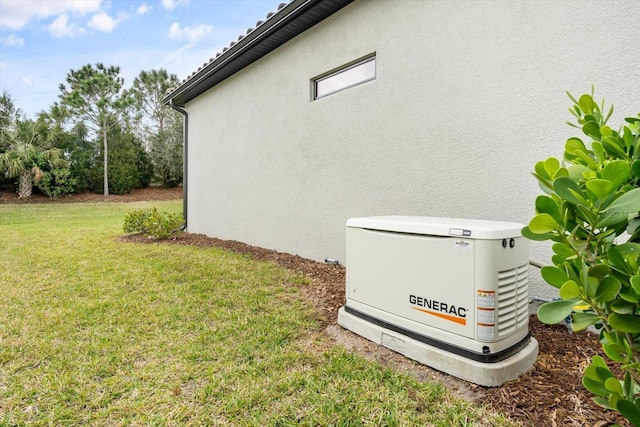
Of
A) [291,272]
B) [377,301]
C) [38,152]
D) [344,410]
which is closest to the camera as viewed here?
[344,410]

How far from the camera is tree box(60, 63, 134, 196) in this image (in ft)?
61.7

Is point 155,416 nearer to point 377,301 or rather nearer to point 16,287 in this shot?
point 377,301

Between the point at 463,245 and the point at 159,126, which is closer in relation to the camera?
the point at 463,245

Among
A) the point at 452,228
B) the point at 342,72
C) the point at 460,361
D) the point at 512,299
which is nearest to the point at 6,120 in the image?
the point at 342,72

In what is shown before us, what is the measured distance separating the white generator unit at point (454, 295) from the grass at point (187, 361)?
26 cm

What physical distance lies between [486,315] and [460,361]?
1.06 feet

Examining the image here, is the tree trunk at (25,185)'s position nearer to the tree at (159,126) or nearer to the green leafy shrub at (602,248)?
the tree at (159,126)

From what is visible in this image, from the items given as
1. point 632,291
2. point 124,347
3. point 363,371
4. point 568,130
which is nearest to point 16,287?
point 124,347

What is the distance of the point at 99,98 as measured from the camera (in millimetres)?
19328

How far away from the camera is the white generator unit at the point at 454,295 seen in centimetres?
178

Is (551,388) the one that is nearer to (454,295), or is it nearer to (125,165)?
(454,295)

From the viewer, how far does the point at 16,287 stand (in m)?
3.88

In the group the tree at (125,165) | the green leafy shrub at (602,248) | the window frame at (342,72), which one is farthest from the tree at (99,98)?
the green leafy shrub at (602,248)

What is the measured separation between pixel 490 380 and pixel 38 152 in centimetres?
2156
